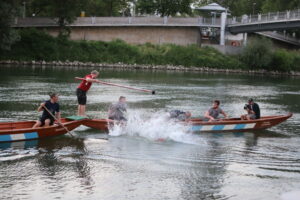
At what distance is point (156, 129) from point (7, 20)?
3888cm

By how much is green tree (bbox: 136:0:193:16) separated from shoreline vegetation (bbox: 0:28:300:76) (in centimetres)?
1166

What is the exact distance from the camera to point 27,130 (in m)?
20.4

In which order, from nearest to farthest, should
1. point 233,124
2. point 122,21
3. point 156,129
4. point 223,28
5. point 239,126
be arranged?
point 156,129, point 233,124, point 239,126, point 122,21, point 223,28

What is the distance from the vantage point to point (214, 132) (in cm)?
2495

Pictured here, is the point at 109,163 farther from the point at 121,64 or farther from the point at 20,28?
the point at 20,28

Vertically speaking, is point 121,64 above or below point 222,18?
below

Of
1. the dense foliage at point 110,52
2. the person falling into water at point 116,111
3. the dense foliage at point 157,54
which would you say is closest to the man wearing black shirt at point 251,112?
the person falling into water at point 116,111

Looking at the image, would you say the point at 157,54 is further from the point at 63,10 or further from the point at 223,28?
the point at 63,10

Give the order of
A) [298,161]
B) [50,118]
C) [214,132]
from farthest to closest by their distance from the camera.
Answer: [214,132]
[50,118]
[298,161]

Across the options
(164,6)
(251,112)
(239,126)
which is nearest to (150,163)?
(239,126)

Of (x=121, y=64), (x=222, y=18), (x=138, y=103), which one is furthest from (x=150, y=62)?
(x=138, y=103)

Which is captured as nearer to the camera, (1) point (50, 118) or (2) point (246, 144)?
(1) point (50, 118)

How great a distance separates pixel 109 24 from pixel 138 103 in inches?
1830

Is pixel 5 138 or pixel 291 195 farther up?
pixel 5 138
